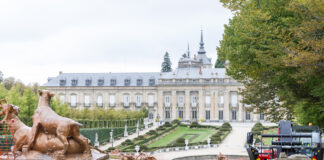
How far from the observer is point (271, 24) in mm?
12594

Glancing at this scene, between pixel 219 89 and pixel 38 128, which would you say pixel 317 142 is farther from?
pixel 219 89

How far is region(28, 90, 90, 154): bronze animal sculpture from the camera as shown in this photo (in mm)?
7719

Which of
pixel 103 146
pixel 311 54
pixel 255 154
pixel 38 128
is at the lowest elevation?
pixel 103 146

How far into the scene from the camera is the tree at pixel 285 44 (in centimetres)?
1081

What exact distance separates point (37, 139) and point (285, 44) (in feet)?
24.9

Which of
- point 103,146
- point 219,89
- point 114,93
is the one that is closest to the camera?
point 103,146

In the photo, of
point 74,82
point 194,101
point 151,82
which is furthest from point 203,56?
point 74,82

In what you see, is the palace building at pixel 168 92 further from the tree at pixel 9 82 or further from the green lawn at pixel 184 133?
the green lawn at pixel 184 133

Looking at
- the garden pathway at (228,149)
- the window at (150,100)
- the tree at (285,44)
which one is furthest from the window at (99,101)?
the tree at (285,44)

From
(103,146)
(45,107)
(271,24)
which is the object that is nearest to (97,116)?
(103,146)

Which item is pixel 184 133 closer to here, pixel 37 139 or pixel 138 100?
pixel 138 100

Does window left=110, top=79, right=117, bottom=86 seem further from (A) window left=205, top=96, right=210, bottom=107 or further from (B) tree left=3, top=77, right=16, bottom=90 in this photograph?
(B) tree left=3, top=77, right=16, bottom=90

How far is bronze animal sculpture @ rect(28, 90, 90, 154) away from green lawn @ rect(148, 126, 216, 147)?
26.7 meters

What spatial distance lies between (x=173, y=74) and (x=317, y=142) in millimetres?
48865
